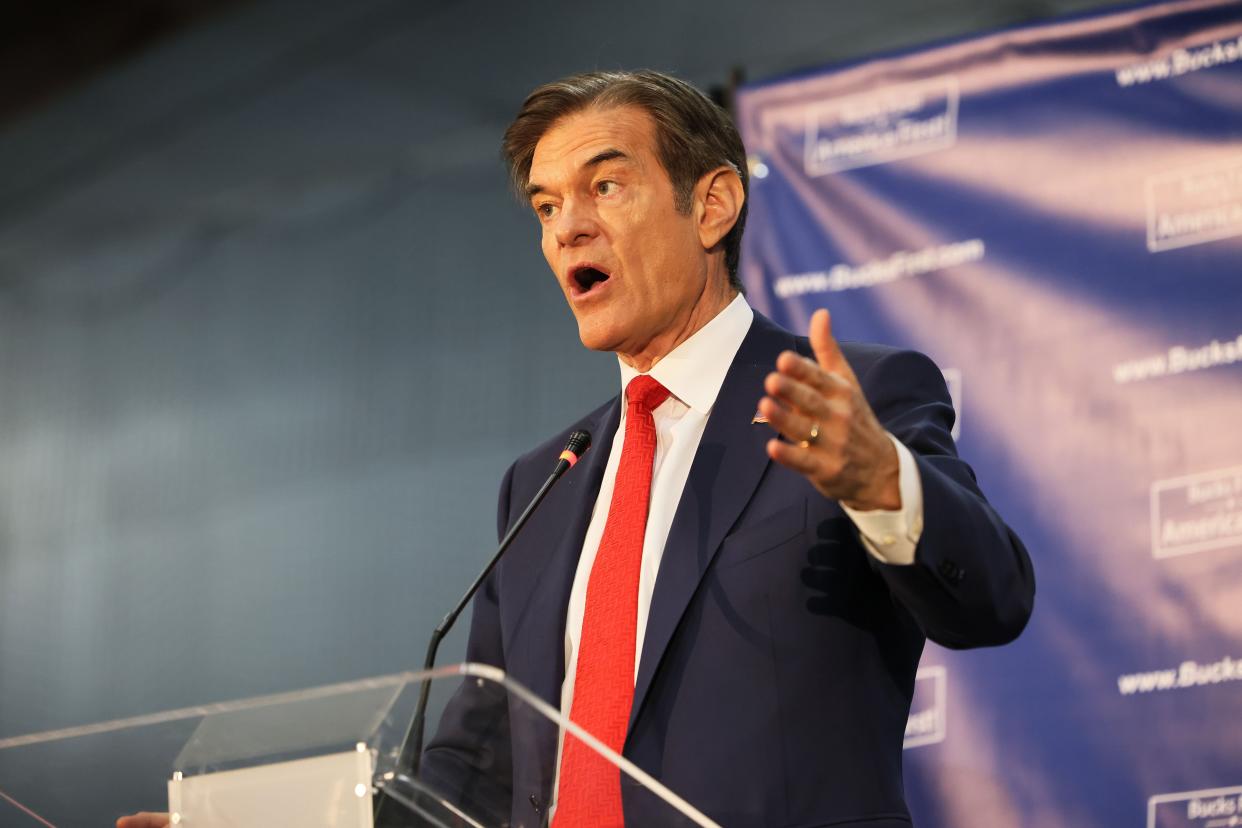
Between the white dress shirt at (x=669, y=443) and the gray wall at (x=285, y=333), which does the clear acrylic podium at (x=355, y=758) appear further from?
the gray wall at (x=285, y=333)

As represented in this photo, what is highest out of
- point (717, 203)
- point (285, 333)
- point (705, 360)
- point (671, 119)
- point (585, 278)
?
point (285, 333)

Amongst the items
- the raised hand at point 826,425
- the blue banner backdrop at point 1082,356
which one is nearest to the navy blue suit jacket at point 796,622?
the raised hand at point 826,425

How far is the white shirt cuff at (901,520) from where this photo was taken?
4.74 feet

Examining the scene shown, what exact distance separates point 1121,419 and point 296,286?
8.95ft

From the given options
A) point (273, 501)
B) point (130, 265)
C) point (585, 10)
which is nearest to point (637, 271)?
point (585, 10)

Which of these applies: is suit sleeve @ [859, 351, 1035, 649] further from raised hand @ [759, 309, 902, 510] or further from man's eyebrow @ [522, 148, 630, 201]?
man's eyebrow @ [522, 148, 630, 201]

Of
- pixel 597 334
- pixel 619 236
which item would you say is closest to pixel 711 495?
pixel 597 334

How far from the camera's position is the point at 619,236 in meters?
2.11

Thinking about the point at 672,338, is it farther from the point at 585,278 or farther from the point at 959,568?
the point at 959,568

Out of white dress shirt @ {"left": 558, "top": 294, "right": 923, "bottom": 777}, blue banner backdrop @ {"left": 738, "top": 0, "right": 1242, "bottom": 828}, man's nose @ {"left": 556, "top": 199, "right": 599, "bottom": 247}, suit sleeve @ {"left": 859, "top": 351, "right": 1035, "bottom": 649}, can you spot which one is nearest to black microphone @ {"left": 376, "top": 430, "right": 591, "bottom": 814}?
white dress shirt @ {"left": 558, "top": 294, "right": 923, "bottom": 777}

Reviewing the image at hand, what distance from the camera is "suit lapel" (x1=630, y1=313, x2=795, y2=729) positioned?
166 cm

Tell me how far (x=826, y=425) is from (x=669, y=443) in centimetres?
64

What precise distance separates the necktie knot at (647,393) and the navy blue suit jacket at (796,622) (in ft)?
0.52

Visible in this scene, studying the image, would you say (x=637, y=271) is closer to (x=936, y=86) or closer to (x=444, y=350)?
(x=936, y=86)
